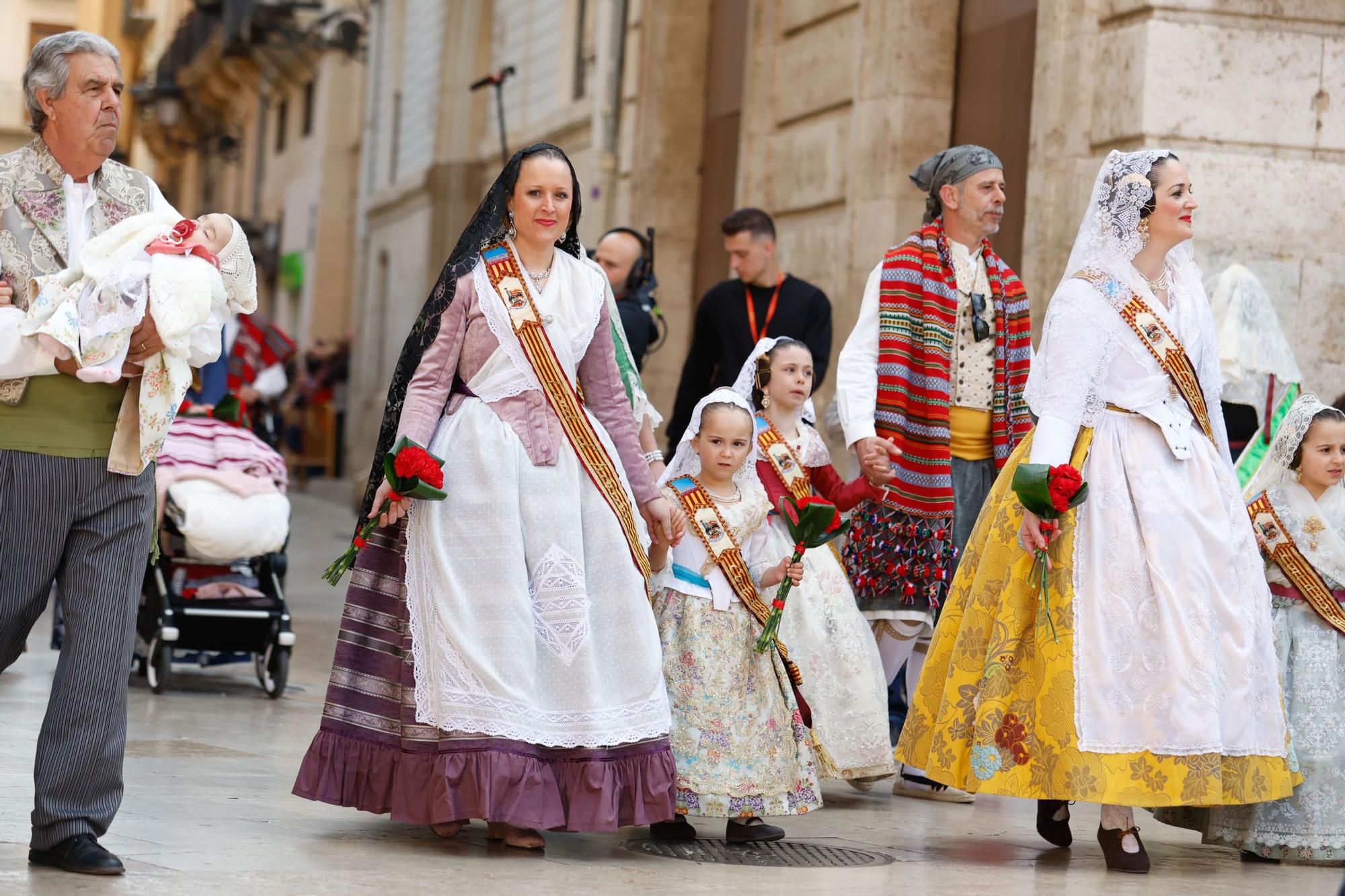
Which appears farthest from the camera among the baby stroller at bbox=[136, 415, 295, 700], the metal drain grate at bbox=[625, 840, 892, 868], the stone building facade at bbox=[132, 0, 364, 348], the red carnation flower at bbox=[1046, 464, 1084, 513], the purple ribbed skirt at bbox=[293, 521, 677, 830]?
the stone building facade at bbox=[132, 0, 364, 348]

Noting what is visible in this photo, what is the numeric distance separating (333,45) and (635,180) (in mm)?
14282

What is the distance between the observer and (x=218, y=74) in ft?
134

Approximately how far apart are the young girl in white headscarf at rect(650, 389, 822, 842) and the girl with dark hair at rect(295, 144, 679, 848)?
248 mm

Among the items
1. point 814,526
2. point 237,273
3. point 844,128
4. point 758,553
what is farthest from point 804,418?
point 844,128

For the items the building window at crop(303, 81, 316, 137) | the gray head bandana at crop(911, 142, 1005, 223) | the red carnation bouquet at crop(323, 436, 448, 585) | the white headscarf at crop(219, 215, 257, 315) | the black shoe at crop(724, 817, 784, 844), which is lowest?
the black shoe at crop(724, 817, 784, 844)

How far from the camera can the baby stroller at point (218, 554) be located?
871cm

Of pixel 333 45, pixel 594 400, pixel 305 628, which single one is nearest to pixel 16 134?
pixel 333 45

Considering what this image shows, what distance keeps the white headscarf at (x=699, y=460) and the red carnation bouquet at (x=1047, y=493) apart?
90 centimetres

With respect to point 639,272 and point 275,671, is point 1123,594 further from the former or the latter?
point 275,671

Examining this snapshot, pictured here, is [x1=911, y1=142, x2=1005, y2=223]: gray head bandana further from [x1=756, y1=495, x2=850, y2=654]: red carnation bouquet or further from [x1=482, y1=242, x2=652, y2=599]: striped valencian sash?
[x1=482, y1=242, x2=652, y2=599]: striped valencian sash

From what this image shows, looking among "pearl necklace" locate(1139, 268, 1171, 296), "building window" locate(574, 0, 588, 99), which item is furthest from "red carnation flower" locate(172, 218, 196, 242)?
"building window" locate(574, 0, 588, 99)

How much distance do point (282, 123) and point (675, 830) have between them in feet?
107

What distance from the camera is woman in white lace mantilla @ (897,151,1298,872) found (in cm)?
A: 576

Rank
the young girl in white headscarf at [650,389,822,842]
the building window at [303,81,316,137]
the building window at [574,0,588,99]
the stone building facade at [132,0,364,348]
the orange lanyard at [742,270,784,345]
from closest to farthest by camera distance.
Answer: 1. the young girl in white headscarf at [650,389,822,842]
2. the orange lanyard at [742,270,784,345]
3. the building window at [574,0,588,99]
4. the stone building facade at [132,0,364,348]
5. the building window at [303,81,316,137]
